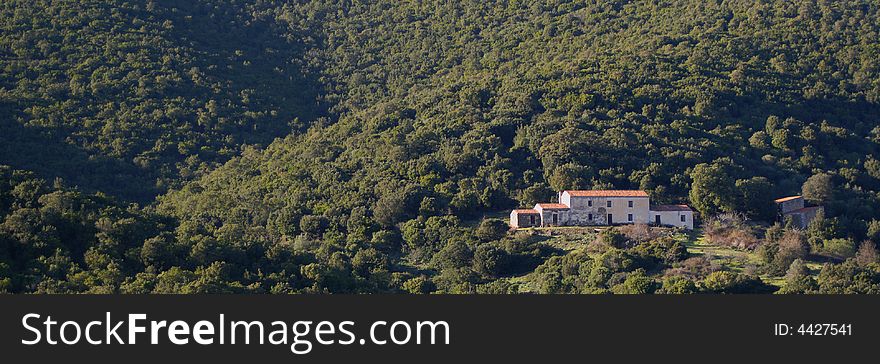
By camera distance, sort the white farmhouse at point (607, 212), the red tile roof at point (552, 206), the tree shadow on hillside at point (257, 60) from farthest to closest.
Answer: the tree shadow on hillside at point (257, 60)
the red tile roof at point (552, 206)
the white farmhouse at point (607, 212)

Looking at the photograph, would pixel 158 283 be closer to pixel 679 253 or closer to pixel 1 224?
pixel 1 224

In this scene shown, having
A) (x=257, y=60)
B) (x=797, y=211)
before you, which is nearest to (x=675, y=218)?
(x=797, y=211)

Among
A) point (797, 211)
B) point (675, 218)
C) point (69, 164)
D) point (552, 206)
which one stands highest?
point (69, 164)

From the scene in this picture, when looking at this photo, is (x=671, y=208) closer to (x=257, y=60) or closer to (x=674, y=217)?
(x=674, y=217)

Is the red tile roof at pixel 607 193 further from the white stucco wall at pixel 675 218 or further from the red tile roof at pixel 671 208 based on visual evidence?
the white stucco wall at pixel 675 218

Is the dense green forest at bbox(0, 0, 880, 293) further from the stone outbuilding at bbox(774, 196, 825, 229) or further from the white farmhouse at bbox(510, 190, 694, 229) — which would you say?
the white farmhouse at bbox(510, 190, 694, 229)

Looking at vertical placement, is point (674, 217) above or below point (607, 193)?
below

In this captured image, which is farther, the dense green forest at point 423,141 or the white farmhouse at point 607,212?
the white farmhouse at point 607,212

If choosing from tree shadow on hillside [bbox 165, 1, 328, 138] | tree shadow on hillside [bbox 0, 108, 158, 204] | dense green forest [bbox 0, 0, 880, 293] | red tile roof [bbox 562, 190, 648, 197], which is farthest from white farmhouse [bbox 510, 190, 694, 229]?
tree shadow on hillside [bbox 165, 1, 328, 138]

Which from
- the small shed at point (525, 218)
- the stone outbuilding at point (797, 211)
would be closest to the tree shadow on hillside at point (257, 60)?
the small shed at point (525, 218)
